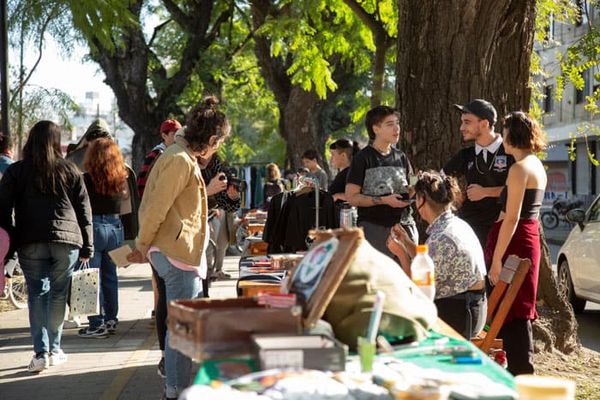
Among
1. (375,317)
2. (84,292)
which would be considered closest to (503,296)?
(375,317)

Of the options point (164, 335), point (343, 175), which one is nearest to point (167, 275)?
point (164, 335)

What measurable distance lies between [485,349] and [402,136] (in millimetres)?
3828

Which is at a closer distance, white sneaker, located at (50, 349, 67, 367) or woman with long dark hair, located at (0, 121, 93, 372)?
woman with long dark hair, located at (0, 121, 93, 372)

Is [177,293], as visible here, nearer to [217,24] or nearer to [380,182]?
[380,182]

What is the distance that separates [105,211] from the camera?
10.1 meters

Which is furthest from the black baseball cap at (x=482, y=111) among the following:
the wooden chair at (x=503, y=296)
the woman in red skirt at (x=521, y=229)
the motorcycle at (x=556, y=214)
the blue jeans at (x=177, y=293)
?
the motorcycle at (x=556, y=214)

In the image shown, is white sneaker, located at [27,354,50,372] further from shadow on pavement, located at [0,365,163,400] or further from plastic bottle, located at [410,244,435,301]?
plastic bottle, located at [410,244,435,301]

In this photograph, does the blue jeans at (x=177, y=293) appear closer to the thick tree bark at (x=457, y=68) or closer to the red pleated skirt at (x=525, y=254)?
the red pleated skirt at (x=525, y=254)

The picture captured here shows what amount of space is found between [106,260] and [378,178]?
3.44 meters

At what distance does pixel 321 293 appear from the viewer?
382cm

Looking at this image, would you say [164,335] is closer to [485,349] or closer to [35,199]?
[35,199]

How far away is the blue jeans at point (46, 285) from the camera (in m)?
8.34

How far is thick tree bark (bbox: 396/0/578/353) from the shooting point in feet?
29.2

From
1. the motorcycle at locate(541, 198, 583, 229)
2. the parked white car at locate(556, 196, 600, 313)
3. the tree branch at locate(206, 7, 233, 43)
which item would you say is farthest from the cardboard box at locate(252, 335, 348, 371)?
the motorcycle at locate(541, 198, 583, 229)
